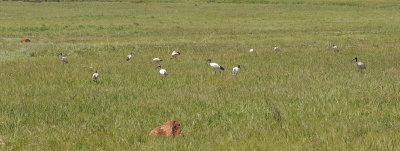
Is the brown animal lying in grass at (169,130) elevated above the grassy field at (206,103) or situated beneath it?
elevated above

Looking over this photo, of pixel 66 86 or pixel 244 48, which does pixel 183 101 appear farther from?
pixel 244 48

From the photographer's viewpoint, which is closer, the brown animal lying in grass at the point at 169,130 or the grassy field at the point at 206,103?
the grassy field at the point at 206,103

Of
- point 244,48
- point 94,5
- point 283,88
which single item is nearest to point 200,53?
point 244,48

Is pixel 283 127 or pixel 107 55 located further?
pixel 107 55

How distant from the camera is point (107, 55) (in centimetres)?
2127

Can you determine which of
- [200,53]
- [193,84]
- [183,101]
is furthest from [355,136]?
[200,53]

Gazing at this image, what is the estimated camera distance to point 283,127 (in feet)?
26.4

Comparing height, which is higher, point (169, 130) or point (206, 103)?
point (169, 130)

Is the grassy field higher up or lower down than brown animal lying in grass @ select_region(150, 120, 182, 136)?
lower down

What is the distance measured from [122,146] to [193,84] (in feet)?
20.2

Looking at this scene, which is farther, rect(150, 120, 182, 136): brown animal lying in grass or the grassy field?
rect(150, 120, 182, 136): brown animal lying in grass

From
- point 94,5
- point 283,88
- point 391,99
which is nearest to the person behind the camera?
point 391,99

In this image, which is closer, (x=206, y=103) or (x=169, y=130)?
(x=169, y=130)

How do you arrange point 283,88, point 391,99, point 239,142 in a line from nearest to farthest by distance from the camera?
point 239,142 → point 391,99 → point 283,88
